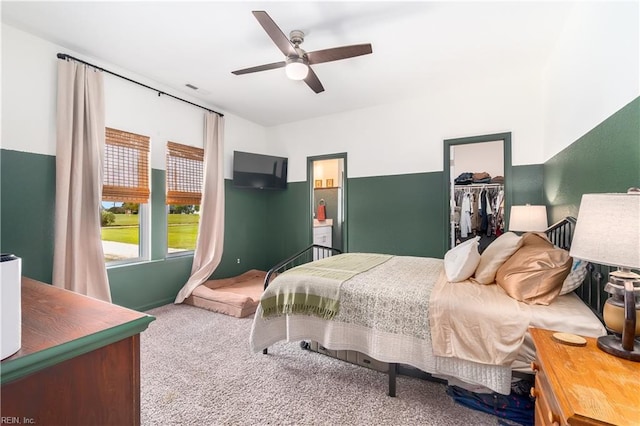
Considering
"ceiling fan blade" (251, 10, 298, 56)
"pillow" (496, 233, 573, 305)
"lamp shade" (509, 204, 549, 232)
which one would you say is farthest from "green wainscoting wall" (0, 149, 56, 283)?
"lamp shade" (509, 204, 549, 232)

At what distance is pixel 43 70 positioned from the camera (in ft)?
9.01

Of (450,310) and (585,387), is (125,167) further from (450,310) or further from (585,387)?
(585,387)

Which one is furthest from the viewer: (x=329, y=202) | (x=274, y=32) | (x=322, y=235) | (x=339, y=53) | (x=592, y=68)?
(x=329, y=202)

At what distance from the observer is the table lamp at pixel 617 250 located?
3.04 ft

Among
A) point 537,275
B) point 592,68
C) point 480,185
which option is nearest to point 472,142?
point 480,185

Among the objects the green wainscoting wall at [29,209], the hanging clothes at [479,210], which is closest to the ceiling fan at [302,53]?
the green wainscoting wall at [29,209]

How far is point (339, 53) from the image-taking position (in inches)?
94.5

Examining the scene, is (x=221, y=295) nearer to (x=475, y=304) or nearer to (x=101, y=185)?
(x=101, y=185)

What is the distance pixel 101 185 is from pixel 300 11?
2.73 metres

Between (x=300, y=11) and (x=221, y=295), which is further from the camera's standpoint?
(x=221, y=295)

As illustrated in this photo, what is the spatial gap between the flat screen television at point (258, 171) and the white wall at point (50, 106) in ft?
2.32

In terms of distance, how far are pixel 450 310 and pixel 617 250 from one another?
3.04 feet

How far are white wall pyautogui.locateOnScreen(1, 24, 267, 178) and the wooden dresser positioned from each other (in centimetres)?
258

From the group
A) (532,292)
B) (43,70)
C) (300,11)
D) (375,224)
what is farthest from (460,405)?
(43,70)
